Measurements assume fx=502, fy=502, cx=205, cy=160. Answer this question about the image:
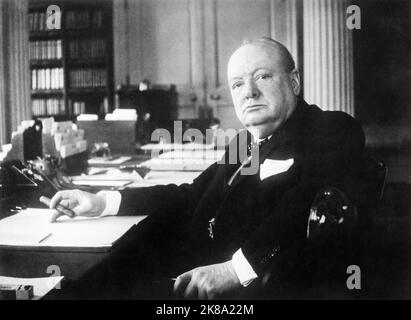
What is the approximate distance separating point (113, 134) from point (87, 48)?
3.34 m

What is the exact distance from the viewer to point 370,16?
3828mm

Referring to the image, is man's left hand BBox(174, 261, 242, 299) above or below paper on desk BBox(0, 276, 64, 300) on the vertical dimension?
below

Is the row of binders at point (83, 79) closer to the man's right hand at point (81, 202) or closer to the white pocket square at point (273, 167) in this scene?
the man's right hand at point (81, 202)

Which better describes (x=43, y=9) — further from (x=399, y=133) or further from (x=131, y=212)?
(x=131, y=212)

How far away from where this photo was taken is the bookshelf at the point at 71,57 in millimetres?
6176

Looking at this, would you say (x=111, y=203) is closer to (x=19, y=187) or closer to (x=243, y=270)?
(x=19, y=187)

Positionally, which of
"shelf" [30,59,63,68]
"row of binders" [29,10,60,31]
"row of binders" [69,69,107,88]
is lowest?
"row of binders" [69,69,107,88]

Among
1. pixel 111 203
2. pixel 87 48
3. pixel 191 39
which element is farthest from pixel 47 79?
pixel 111 203

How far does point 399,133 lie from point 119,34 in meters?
4.09

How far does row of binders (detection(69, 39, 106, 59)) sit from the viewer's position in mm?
6219

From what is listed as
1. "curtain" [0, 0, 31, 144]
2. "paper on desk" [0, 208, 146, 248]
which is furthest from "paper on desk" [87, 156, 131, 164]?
"paper on desk" [0, 208, 146, 248]

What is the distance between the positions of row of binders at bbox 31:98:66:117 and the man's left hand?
5.53 metres

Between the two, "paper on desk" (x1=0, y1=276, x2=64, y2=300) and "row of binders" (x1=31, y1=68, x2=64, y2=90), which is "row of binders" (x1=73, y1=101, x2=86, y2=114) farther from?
"paper on desk" (x1=0, y1=276, x2=64, y2=300)

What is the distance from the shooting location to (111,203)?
1.44 metres
